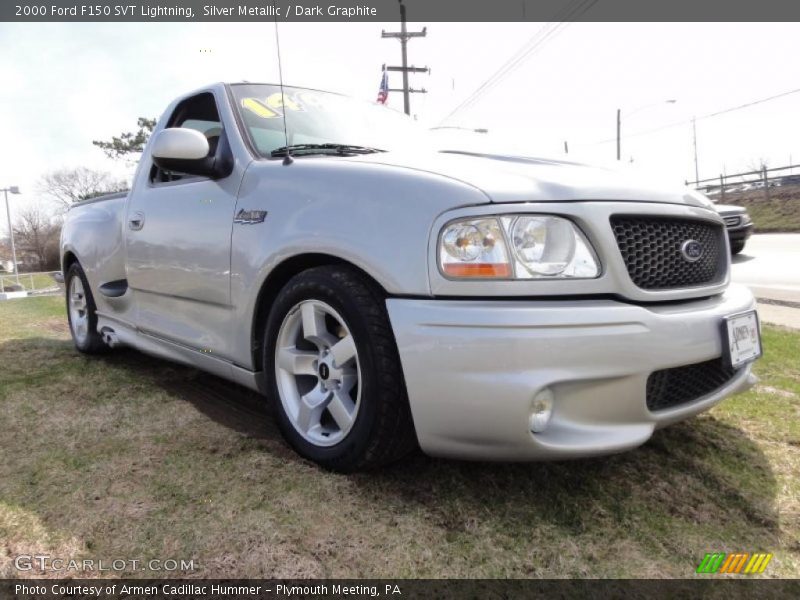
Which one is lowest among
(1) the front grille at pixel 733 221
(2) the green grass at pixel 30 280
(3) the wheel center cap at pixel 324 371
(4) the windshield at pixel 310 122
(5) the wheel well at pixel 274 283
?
(2) the green grass at pixel 30 280

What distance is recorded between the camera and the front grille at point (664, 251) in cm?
183

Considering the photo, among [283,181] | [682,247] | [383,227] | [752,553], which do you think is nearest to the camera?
[752,553]

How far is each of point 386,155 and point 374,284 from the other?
62 centimetres

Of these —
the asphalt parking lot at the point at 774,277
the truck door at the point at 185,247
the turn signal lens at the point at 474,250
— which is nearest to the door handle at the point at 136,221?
the truck door at the point at 185,247

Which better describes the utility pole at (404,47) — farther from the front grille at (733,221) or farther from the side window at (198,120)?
the side window at (198,120)

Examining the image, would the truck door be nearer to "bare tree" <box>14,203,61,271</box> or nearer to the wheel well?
the wheel well

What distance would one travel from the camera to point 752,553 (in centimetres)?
167

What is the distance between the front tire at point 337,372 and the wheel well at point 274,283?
0.22 feet

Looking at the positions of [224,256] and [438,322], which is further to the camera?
[224,256]

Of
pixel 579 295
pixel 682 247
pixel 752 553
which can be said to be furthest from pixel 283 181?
pixel 752 553

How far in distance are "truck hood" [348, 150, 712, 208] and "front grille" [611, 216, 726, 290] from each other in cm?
8

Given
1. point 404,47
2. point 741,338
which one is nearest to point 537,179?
point 741,338

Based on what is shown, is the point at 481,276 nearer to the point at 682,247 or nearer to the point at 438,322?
the point at 438,322

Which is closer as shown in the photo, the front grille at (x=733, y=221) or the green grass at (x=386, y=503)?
the green grass at (x=386, y=503)
